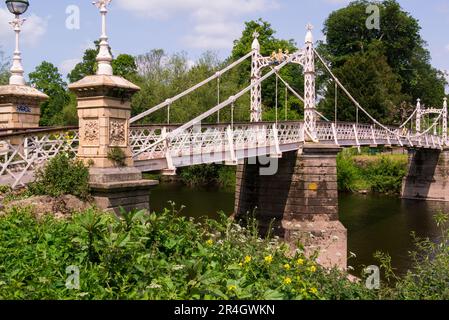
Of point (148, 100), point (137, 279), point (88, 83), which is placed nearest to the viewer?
point (137, 279)

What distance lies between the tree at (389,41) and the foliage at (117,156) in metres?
36.9

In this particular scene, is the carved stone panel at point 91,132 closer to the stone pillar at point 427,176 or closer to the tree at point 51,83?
the stone pillar at point 427,176

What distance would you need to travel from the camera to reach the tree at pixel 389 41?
43406mm

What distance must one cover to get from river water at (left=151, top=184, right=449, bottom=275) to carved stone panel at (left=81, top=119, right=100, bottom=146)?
297 inches

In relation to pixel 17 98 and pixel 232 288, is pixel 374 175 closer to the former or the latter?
pixel 17 98

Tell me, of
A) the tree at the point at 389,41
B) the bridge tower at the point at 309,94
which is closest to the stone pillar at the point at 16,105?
the bridge tower at the point at 309,94

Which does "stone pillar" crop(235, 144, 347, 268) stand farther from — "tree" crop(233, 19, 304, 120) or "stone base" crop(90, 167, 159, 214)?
"tree" crop(233, 19, 304, 120)

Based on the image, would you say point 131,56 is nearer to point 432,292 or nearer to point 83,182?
point 83,182

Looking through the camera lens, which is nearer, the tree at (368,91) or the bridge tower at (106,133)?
the bridge tower at (106,133)

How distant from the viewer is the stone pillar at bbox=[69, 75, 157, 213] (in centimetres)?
795

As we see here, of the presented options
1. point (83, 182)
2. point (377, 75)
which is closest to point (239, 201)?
point (83, 182)

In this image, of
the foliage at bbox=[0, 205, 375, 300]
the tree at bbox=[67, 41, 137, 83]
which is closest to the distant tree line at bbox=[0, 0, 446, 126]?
the tree at bbox=[67, 41, 137, 83]

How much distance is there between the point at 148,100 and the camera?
30.0 meters

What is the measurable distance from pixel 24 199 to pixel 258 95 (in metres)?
12.7
